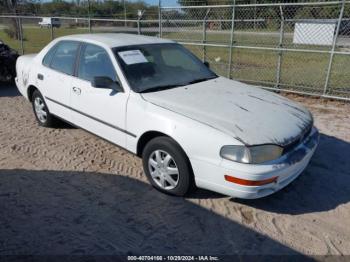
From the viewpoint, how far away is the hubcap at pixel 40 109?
5148 mm

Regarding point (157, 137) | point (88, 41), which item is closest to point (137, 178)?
point (157, 137)

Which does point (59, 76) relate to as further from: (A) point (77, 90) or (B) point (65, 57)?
(A) point (77, 90)

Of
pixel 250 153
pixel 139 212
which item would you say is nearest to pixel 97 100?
pixel 139 212

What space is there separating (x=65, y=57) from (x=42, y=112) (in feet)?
3.92

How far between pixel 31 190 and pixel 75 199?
56 cm

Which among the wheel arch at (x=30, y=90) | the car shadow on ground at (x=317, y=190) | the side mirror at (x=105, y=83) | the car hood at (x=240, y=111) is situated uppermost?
the side mirror at (x=105, y=83)

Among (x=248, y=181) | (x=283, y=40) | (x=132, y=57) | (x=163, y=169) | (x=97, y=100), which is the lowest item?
(x=163, y=169)

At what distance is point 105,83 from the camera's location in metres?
3.57

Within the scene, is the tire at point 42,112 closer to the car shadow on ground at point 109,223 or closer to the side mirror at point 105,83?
the car shadow on ground at point 109,223

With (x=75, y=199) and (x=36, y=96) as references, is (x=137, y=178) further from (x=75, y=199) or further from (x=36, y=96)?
(x=36, y=96)

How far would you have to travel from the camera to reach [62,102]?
4504mm

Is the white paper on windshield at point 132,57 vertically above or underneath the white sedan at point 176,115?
above

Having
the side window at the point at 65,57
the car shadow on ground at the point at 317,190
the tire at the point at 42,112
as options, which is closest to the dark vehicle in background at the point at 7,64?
the tire at the point at 42,112

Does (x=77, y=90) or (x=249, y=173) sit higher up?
(x=77, y=90)
